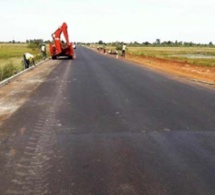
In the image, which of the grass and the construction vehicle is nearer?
the grass

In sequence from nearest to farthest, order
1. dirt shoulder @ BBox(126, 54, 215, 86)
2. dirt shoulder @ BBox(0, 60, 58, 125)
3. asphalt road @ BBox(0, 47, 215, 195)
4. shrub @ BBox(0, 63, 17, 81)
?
1. asphalt road @ BBox(0, 47, 215, 195)
2. dirt shoulder @ BBox(0, 60, 58, 125)
3. dirt shoulder @ BBox(126, 54, 215, 86)
4. shrub @ BBox(0, 63, 17, 81)

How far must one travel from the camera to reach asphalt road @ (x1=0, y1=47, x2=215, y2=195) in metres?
5.13

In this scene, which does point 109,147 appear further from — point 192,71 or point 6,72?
point 192,71

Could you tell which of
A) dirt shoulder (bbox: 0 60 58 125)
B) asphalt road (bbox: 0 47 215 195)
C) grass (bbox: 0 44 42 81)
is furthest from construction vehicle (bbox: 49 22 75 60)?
asphalt road (bbox: 0 47 215 195)

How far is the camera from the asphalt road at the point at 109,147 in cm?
513

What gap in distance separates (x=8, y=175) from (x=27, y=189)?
645 mm

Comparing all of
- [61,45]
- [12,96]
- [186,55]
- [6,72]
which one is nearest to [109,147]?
[12,96]

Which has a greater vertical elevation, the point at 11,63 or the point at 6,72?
the point at 6,72

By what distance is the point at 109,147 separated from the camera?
22.8 feet

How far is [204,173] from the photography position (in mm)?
5582

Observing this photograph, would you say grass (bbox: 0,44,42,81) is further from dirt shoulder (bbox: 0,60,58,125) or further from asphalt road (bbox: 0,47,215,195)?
asphalt road (bbox: 0,47,215,195)

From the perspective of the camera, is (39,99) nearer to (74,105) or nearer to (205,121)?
(74,105)

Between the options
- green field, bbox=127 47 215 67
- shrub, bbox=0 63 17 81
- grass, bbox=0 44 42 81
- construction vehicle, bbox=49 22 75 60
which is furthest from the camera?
green field, bbox=127 47 215 67

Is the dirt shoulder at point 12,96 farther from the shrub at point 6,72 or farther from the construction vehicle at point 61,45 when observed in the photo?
the construction vehicle at point 61,45
